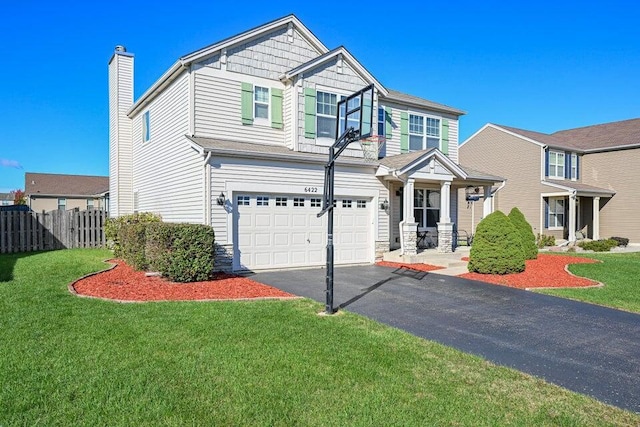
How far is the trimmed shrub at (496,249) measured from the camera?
11.9 meters

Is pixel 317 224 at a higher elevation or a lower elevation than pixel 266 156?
lower

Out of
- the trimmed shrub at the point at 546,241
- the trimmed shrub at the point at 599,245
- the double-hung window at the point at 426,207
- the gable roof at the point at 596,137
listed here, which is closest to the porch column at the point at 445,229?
the double-hung window at the point at 426,207

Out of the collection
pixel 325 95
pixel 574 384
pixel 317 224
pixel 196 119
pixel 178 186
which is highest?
pixel 325 95

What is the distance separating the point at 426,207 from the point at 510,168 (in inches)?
475

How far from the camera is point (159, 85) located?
14.4 metres

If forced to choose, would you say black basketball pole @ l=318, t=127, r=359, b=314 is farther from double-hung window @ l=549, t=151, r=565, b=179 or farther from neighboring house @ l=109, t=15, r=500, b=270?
double-hung window @ l=549, t=151, r=565, b=179

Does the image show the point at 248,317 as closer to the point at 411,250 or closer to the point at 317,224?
the point at 317,224

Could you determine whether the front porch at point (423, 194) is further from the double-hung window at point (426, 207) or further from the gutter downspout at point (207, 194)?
the gutter downspout at point (207, 194)

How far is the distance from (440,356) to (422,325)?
157cm

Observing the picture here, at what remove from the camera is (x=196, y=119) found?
1255 cm

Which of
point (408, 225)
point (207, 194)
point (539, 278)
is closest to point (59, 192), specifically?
point (207, 194)

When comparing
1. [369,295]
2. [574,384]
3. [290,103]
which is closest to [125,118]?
[290,103]

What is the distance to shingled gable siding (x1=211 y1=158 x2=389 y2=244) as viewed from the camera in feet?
38.3

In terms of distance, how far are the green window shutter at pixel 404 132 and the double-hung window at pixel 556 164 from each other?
43.2ft
